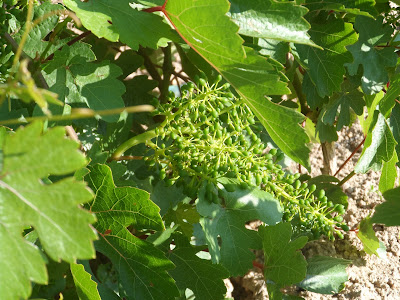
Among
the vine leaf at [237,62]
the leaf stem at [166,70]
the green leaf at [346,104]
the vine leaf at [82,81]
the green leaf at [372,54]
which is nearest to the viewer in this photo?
the vine leaf at [237,62]

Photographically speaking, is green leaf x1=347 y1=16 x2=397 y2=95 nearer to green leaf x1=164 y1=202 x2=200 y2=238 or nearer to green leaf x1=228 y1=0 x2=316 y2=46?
green leaf x1=228 y1=0 x2=316 y2=46

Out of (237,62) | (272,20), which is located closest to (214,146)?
(237,62)

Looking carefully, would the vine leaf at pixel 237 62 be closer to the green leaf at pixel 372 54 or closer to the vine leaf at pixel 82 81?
the vine leaf at pixel 82 81

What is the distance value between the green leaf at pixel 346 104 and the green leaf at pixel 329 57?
169 mm

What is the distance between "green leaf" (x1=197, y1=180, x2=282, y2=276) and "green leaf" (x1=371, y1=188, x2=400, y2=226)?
34cm

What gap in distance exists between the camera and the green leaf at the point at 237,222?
4.12ft

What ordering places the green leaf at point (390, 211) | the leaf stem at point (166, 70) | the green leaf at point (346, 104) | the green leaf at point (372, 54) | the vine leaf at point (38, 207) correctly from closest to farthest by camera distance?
1. the vine leaf at point (38, 207)
2. the green leaf at point (390, 211)
3. the green leaf at point (372, 54)
4. the green leaf at point (346, 104)
5. the leaf stem at point (166, 70)

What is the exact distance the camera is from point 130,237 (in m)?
1.13

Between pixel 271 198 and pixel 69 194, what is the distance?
2.15 feet

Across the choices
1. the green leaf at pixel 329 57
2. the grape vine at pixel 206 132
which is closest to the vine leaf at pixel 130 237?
the grape vine at pixel 206 132

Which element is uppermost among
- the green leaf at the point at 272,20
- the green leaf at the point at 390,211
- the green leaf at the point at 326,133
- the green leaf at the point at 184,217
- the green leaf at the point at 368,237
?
the green leaf at the point at 272,20

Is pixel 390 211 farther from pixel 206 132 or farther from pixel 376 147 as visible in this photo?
pixel 376 147

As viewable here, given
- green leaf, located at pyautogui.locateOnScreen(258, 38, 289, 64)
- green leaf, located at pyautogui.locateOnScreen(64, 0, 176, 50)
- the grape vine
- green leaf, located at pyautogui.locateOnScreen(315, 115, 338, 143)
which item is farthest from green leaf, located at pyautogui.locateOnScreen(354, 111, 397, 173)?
green leaf, located at pyautogui.locateOnScreen(64, 0, 176, 50)

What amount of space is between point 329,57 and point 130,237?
71cm
